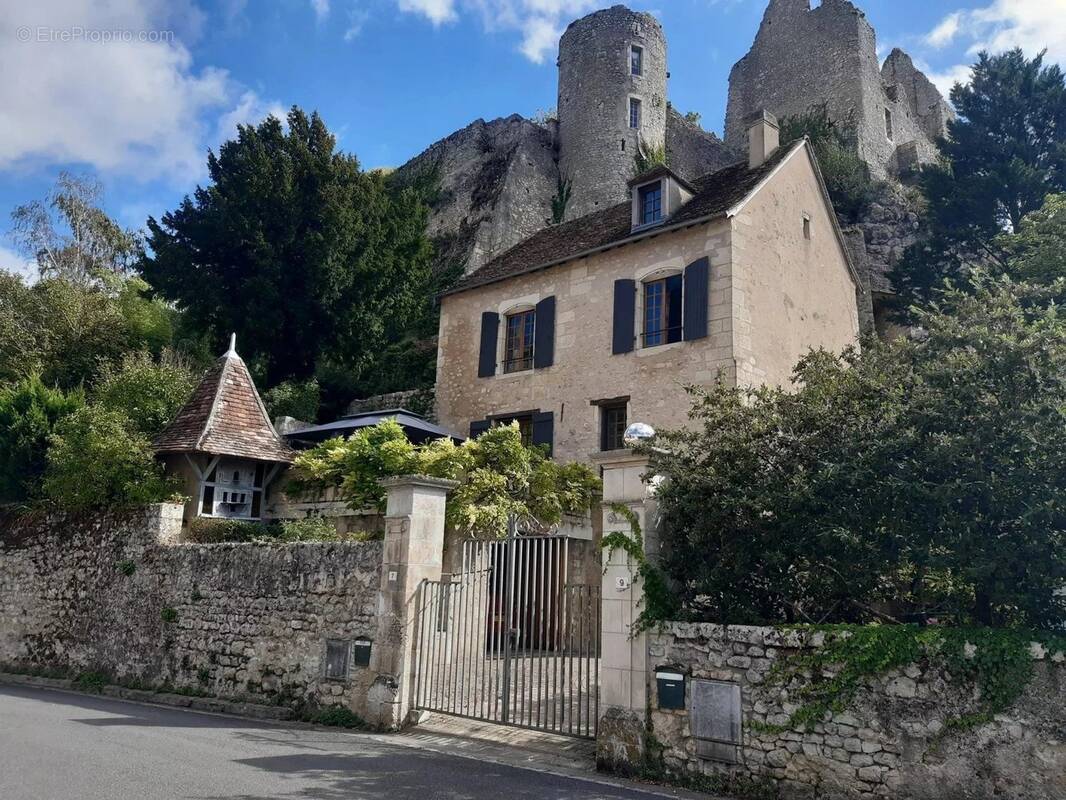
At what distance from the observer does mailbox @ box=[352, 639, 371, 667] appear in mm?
9477

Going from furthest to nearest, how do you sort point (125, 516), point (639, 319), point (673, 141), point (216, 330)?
point (673, 141) < point (216, 330) < point (639, 319) < point (125, 516)

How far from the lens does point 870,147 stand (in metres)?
35.9

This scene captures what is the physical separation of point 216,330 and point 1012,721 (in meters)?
21.0

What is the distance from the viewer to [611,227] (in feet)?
60.7

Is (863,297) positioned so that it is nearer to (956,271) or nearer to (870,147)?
(956,271)

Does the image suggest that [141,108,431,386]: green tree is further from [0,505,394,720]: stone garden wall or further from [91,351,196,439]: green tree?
[0,505,394,720]: stone garden wall

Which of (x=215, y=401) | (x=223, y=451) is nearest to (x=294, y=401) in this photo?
(x=215, y=401)

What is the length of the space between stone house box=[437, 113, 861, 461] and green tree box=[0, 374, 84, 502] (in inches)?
319

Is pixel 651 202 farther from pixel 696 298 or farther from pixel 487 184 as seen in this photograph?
pixel 487 184

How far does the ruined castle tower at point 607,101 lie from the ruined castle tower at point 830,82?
489 cm

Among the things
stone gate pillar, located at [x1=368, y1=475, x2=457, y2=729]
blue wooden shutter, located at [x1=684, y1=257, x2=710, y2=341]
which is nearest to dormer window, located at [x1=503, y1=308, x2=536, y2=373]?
blue wooden shutter, located at [x1=684, y1=257, x2=710, y2=341]

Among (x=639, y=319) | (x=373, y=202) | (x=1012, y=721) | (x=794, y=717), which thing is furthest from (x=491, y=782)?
(x=373, y=202)

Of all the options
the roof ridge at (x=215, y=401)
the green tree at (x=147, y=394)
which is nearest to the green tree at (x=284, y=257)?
the green tree at (x=147, y=394)

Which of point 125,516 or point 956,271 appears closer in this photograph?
point 125,516
